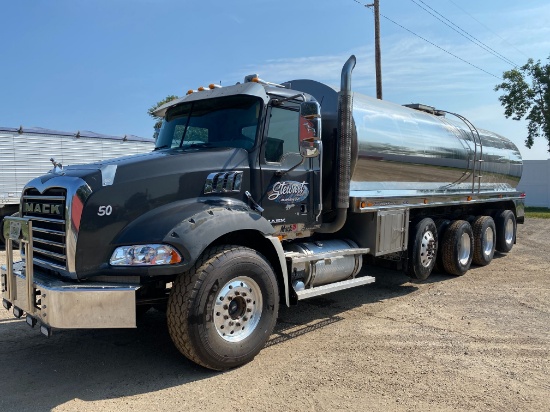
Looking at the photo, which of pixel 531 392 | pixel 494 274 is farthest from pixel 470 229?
pixel 531 392

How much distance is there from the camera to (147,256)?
394cm

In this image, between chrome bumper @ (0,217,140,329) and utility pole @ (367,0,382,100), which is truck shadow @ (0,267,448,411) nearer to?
chrome bumper @ (0,217,140,329)

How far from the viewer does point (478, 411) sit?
11.8 feet

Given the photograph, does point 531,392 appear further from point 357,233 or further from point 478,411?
point 357,233

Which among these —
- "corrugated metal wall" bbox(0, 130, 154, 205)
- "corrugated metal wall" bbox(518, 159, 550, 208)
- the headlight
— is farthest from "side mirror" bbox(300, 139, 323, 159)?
"corrugated metal wall" bbox(518, 159, 550, 208)

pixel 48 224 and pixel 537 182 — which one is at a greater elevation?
pixel 537 182

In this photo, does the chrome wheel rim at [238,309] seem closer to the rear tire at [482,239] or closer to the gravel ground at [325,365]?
the gravel ground at [325,365]

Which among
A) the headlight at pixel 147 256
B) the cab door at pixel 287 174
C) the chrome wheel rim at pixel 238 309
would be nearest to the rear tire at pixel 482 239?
the cab door at pixel 287 174

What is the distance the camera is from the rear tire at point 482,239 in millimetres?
9706

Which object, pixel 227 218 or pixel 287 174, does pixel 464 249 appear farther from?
pixel 227 218

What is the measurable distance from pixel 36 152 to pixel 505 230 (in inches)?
539

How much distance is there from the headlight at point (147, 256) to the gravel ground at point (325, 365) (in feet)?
3.59

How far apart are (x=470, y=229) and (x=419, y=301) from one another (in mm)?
2844

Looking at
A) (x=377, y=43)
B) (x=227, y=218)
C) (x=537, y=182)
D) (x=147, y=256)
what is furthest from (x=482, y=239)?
(x=537, y=182)
